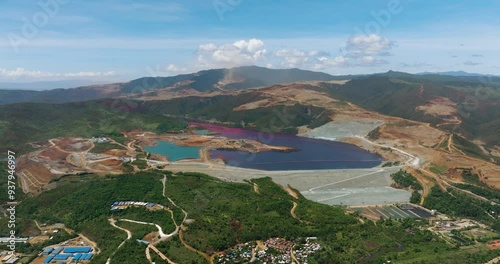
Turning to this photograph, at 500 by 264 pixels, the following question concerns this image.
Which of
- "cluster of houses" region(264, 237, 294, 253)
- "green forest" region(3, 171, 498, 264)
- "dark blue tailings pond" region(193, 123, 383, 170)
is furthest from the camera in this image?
"dark blue tailings pond" region(193, 123, 383, 170)

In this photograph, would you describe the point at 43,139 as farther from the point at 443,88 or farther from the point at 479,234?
the point at 443,88

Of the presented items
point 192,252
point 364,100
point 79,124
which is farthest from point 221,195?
point 364,100

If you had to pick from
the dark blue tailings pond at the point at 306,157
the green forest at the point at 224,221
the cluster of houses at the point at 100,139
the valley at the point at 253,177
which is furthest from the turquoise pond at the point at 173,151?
the green forest at the point at 224,221

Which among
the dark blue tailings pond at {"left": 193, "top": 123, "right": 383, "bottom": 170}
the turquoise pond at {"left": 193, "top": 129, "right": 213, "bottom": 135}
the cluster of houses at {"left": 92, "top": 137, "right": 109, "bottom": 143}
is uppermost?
the cluster of houses at {"left": 92, "top": 137, "right": 109, "bottom": 143}

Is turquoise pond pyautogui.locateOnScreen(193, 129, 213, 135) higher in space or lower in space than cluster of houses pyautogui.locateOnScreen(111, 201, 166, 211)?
higher

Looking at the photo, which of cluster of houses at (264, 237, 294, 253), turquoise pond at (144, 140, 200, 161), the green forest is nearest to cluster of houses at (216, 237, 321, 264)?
cluster of houses at (264, 237, 294, 253)

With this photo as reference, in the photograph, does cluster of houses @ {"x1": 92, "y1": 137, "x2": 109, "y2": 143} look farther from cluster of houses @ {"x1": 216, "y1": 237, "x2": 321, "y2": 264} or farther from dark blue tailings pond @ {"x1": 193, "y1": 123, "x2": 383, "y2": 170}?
cluster of houses @ {"x1": 216, "y1": 237, "x2": 321, "y2": 264}
